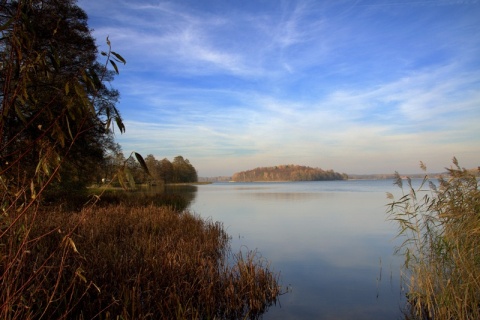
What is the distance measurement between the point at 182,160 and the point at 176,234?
323 ft

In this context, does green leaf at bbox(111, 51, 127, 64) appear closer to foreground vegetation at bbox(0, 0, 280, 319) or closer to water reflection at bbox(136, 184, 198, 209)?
foreground vegetation at bbox(0, 0, 280, 319)

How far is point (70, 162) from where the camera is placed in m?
17.2

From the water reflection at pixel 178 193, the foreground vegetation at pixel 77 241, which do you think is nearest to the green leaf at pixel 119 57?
the foreground vegetation at pixel 77 241

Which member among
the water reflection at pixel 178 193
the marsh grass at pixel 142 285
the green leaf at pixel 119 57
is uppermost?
the green leaf at pixel 119 57

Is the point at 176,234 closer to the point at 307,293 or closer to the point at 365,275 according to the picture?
the point at 307,293

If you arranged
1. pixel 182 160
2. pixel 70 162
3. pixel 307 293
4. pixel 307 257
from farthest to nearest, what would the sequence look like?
pixel 182 160 < pixel 70 162 < pixel 307 257 < pixel 307 293

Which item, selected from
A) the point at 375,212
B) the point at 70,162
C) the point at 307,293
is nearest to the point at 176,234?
the point at 307,293

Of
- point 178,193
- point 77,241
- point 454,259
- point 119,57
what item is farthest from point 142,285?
point 178,193

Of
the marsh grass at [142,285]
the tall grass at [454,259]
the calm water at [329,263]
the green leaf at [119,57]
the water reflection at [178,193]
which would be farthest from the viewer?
the water reflection at [178,193]

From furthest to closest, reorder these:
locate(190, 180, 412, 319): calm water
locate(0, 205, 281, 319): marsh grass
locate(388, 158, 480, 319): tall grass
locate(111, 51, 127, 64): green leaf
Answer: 1. locate(190, 180, 412, 319): calm water
2. locate(388, 158, 480, 319): tall grass
3. locate(0, 205, 281, 319): marsh grass
4. locate(111, 51, 127, 64): green leaf

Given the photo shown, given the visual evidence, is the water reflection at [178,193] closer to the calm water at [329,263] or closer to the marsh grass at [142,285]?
the calm water at [329,263]

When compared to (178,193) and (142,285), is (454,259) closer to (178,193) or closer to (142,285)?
(142,285)

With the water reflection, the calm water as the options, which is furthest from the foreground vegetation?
the water reflection

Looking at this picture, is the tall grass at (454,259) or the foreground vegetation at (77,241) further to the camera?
the tall grass at (454,259)
